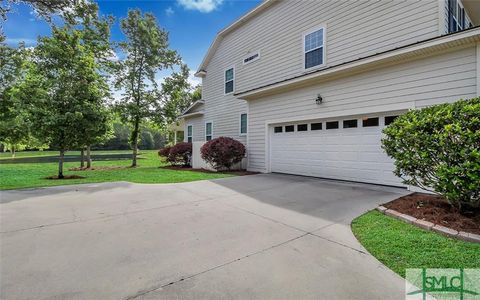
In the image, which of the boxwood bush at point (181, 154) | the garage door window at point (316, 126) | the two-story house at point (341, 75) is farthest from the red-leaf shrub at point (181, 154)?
the garage door window at point (316, 126)

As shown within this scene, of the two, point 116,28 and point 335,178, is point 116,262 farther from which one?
point 116,28

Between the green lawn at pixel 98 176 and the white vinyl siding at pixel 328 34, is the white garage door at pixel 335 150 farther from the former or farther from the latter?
the green lawn at pixel 98 176

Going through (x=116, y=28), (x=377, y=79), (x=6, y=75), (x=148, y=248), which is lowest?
(x=148, y=248)

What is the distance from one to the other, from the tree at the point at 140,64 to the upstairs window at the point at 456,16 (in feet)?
A: 45.3

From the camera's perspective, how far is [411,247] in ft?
9.65

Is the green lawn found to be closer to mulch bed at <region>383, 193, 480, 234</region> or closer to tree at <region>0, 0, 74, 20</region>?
tree at <region>0, 0, 74, 20</region>

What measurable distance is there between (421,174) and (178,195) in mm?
5167

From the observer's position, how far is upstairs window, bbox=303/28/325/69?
9.03m

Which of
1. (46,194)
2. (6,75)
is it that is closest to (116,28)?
(6,75)

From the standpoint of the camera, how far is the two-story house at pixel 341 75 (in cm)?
585

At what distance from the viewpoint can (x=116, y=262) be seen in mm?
2672

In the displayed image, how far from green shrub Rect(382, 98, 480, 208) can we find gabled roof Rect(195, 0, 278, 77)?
364 inches

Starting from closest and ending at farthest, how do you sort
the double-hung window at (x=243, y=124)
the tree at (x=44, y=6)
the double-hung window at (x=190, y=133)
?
the tree at (x=44, y=6), the double-hung window at (x=243, y=124), the double-hung window at (x=190, y=133)

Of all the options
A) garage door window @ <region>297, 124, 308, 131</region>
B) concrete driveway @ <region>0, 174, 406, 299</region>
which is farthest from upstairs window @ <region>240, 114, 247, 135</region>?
concrete driveway @ <region>0, 174, 406, 299</region>
